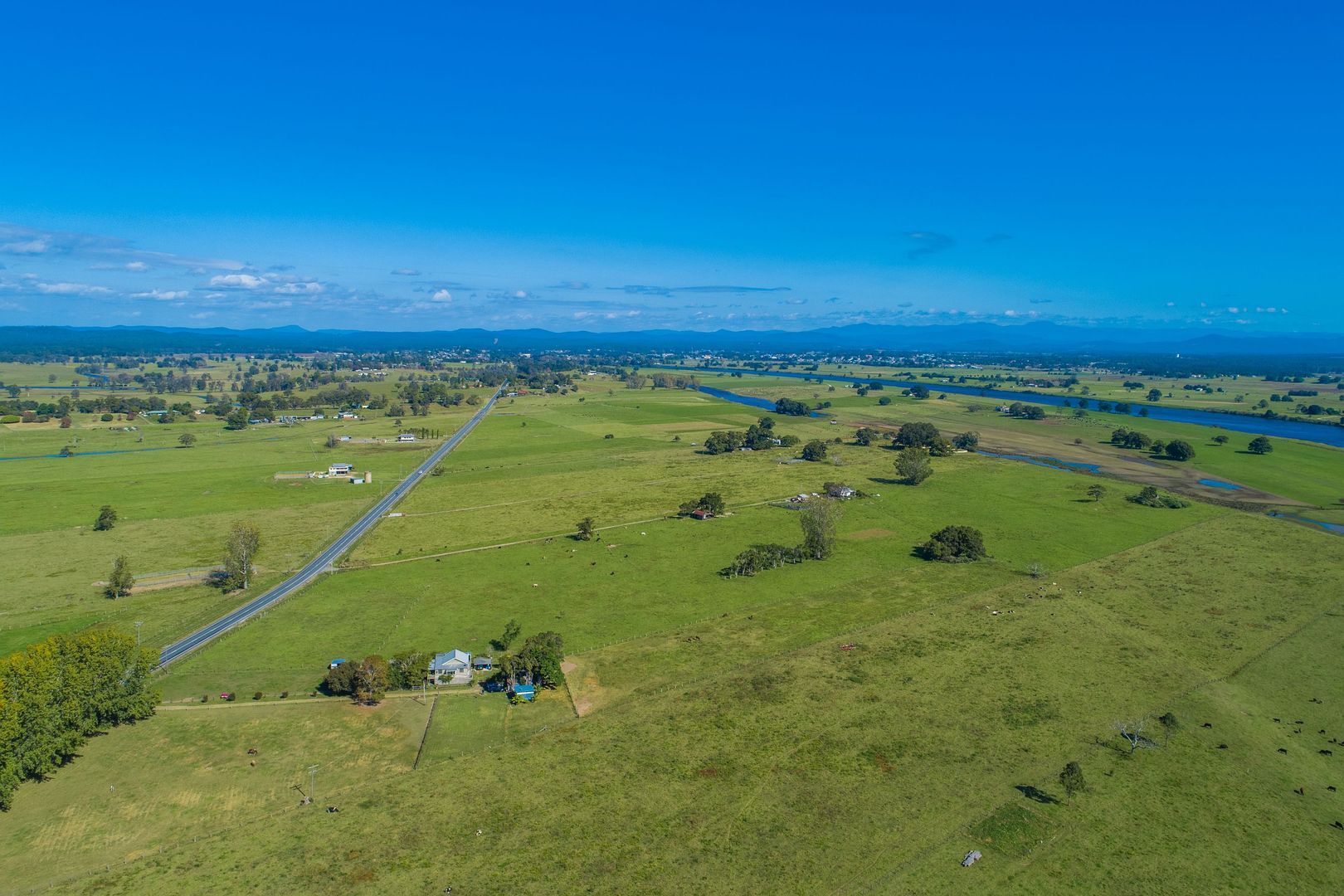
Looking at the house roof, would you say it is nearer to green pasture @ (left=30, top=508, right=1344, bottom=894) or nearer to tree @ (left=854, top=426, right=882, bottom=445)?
green pasture @ (left=30, top=508, right=1344, bottom=894)

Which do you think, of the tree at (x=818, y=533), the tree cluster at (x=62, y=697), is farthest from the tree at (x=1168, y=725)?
the tree cluster at (x=62, y=697)

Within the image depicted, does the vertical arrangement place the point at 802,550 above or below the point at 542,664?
above

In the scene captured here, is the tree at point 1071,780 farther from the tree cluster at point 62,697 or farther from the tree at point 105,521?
the tree at point 105,521

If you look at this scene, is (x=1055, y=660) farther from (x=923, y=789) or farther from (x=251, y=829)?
(x=251, y=829)

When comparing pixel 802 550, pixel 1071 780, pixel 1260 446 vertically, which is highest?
pixel 1260 446

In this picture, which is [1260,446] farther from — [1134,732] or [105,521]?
[105,521]

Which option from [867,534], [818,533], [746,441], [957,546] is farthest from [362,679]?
[746,441]

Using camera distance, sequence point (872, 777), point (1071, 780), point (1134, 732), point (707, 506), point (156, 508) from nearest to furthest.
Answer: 1. point (1071, 780)
2. point (872, 777)
3. point (1134, 732)
4. point (707, 506)
5. point (156, 508)
